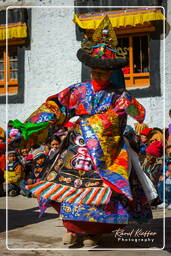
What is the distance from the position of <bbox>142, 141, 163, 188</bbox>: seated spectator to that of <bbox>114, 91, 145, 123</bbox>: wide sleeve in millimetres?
2953

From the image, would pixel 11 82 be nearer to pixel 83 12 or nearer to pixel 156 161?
pixel 83 12

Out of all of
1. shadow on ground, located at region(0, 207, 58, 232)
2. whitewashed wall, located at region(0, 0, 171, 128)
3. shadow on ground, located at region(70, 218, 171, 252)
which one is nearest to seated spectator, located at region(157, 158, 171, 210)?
shadow on ground, located at region(70, 218, 171, 252)

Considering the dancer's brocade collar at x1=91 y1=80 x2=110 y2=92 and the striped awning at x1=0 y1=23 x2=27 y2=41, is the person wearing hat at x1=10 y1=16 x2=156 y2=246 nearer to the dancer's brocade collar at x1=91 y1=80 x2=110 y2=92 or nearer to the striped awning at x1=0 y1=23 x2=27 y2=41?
the dancer's brocade collar at x1=91 y1=80 x2=110 y2=92

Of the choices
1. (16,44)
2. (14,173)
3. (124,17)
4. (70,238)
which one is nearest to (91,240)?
(70,238)

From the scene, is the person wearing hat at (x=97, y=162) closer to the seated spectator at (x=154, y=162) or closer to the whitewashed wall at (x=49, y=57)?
the seated spectator at (x=154, y=162)

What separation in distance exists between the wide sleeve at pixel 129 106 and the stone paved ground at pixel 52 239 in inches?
51.1

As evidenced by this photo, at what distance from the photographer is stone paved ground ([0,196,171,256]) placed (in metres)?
4.66

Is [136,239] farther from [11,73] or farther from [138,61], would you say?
[11,73]

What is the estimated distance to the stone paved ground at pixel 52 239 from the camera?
466 centimetres

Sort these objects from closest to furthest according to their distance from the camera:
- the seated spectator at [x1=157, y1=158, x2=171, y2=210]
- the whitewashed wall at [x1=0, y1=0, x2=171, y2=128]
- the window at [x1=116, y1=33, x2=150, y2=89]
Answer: the seated spectator at [x1=157, y1=158, x2=171, y2=210] < the window at [x1=116, y1=33, x2=150, y2=89] < the whitewashed wall at [x1=0, y1=0, x2=171, y2=128]

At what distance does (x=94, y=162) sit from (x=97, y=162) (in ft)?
0.10

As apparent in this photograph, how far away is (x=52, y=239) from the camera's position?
5.29 m

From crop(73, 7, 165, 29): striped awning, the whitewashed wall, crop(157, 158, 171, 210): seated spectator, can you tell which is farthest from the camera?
the whitewashed wall

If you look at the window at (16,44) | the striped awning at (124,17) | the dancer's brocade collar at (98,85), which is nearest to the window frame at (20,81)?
the window at (16,44)
